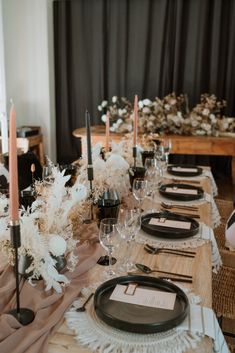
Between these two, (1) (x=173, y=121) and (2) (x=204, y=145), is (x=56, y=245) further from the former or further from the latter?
(1) (x=173, y=121)

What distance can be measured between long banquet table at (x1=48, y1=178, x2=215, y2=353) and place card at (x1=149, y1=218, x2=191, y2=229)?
194 millimetres

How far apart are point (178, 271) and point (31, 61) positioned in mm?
4311

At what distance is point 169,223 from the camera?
1.74 meters

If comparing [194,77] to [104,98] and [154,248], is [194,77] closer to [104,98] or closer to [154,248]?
[104,98]

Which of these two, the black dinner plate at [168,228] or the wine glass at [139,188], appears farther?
the wine glass at [139,188]

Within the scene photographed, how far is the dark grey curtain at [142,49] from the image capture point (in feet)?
15.6

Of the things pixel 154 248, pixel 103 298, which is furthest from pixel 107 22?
pixel 103 298

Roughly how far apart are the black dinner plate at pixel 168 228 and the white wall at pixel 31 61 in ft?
11.5

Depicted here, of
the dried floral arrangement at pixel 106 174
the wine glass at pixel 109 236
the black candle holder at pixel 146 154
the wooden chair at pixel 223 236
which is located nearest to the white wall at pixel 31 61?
the black candle holder at pixel 146 154

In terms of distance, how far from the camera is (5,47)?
194 inches

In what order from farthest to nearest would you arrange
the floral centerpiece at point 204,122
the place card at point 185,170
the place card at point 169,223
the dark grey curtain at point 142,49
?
the dark grey curtain at point 142,49
the floral centerpiece at point 204,122
the place card at point 185,170
the place card at point 169,223

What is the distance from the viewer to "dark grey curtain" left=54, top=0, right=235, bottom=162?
15.6ft

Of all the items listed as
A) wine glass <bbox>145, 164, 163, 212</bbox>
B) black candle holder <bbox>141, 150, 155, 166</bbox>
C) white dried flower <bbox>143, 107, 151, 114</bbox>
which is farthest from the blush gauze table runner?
white dried flower <bbox>143, 107, 151, 114</bbox>

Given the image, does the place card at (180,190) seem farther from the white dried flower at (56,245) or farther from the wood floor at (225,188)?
the wood floor at (225,188)
